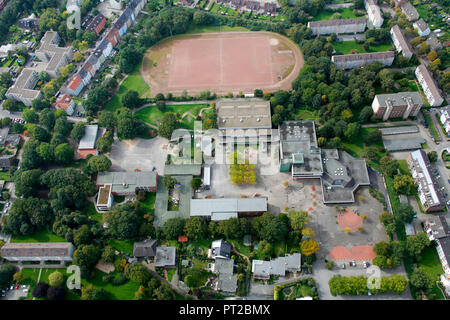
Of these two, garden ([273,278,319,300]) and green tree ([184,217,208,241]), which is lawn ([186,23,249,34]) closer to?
green tree ([184,217,208,241])

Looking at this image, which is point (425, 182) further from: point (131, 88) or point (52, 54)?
point (52, 54)

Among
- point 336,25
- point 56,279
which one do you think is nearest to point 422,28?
point 336,25

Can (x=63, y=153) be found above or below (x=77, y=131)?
below

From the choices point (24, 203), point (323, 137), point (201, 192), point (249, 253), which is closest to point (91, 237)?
point (24, 203)

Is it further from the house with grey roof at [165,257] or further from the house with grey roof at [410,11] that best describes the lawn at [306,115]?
the house with grey roof at [410,11]

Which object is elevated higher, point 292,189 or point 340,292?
point 292,189

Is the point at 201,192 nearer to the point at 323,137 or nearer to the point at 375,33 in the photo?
the point at 323,137
